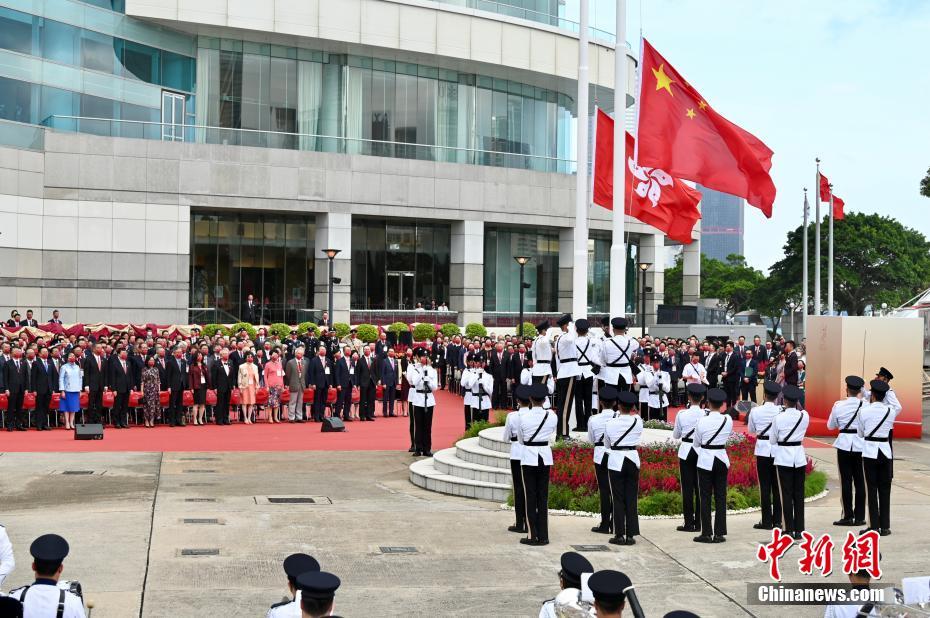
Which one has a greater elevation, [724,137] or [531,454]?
[724,137]

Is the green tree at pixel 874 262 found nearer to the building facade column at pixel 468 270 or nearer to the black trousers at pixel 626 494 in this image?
the building facade column at pixel 468 270

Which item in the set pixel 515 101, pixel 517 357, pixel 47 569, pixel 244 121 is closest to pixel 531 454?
pixel 47 569

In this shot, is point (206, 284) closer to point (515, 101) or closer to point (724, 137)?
point (515, 101)

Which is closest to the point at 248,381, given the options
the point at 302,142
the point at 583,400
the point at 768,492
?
the point at 583,400

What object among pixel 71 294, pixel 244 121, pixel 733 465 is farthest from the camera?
pixel 244 121

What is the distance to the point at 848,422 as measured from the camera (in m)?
14.4

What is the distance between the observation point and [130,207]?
147ft

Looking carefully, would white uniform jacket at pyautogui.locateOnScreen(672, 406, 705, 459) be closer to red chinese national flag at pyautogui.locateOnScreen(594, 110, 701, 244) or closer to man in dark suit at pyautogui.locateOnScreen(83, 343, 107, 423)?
red chinese national flag at pyautogui.locateOnScreen(594, 110, 701, 244)

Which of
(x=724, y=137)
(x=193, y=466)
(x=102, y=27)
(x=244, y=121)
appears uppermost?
(x=102, y=27)

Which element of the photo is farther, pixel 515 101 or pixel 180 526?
pixel 515 101

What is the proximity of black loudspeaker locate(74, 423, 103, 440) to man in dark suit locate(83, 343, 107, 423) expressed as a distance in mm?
2331

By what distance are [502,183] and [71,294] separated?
20342 millimetres

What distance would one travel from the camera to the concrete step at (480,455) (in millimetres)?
17609

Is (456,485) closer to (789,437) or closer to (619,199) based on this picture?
(789,437)
